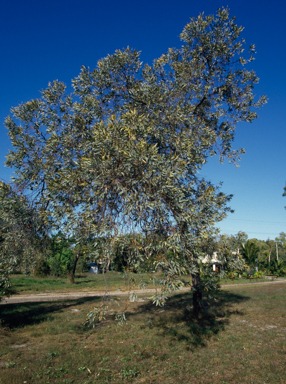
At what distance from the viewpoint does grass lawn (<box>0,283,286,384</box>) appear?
720cm

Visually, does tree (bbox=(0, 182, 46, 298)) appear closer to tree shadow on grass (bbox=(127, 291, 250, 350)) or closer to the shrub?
tree shadow on grass (bbox=(127, 291, 250, 350))

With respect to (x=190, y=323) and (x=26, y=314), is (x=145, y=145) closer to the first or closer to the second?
(x=190, y=323)

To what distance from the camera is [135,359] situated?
8.30m

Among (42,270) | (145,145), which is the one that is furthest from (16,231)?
(42,270)

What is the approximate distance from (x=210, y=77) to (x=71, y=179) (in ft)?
26.5

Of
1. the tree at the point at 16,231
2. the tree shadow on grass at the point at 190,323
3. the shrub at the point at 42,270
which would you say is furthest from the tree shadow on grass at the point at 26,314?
the shrub at the point at 42,270

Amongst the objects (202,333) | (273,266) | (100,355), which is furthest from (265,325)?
(273,266)

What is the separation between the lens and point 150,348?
9219mm

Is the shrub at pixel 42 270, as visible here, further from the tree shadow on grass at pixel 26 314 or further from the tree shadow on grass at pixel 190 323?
the tree shadow on grass at pixel 190 323

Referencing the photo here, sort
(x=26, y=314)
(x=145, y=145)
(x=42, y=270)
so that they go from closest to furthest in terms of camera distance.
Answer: (x=145, y=145) → (x=26, y=314) → (x=42, y=270)

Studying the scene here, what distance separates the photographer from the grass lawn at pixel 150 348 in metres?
7.20

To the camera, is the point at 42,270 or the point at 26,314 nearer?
the point at 26,314

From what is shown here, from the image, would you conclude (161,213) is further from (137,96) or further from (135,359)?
(137,96)

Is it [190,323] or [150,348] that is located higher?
[190,323]
